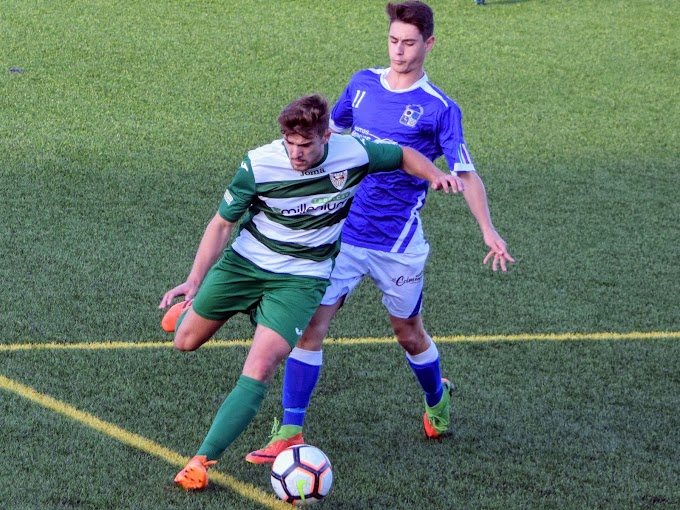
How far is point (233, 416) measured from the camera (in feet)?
17.1

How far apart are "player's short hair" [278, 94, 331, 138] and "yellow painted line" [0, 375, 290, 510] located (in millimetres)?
1680

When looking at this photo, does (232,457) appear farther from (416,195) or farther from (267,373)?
(416,195)

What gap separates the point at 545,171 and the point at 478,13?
6247 millimetres

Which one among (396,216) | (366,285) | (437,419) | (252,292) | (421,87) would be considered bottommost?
(366,285)

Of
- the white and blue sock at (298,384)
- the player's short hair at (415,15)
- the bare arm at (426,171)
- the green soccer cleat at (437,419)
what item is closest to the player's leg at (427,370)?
the green soccer cleat at (437,419)

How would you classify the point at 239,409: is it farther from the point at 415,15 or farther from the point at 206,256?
the point at 415,15

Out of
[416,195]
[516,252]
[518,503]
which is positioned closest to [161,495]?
[518,503]

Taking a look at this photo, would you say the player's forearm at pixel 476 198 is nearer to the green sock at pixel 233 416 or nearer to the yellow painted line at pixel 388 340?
the green sock at pixel 233 416

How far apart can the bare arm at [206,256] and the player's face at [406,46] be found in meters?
1.31

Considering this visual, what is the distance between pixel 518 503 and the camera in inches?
214

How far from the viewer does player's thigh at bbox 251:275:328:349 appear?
532 cm

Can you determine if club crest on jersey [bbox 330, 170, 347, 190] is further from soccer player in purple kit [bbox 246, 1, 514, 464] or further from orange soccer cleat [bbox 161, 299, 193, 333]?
orange soccer cleat [bbox 161, 299, 193, 333]

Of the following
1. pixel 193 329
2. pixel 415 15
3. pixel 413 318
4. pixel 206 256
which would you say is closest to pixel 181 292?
pixel 206 256

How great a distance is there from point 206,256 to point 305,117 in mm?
811
